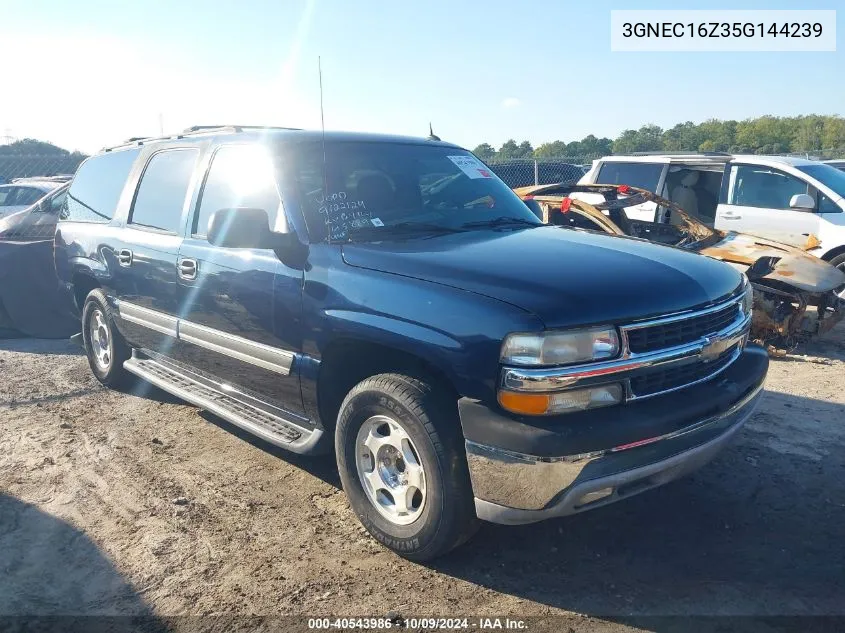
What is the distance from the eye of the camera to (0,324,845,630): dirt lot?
9.35ft

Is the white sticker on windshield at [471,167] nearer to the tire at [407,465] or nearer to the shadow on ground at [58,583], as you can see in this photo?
the tire at [407,465]

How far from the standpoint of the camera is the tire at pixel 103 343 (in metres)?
5.47

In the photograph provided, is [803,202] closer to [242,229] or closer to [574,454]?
[574,454]

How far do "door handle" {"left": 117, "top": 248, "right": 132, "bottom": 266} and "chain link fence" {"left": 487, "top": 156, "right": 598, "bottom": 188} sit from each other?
12087 millimetres

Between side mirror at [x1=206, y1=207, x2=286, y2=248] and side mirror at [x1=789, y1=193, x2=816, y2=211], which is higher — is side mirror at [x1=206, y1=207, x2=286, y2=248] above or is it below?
above

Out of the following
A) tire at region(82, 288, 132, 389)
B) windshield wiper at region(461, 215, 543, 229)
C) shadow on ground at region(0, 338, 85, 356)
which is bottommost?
shadow on ground at region(0, 338, 85, 356)

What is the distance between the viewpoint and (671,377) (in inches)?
114

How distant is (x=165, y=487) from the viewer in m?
3.95

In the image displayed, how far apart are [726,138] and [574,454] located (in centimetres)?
3780

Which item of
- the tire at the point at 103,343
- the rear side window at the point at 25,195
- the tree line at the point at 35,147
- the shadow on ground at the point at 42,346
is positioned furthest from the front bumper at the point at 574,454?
the tree line at the point at 35,147

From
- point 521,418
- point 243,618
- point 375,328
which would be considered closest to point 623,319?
point 521,418

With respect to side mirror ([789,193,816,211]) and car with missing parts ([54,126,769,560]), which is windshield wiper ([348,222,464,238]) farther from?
side mirror ([789,193,816,211])

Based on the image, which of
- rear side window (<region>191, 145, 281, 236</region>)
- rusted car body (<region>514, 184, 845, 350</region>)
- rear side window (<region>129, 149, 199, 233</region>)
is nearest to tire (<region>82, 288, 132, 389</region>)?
rear side window (<region>129, 149, 199, 233</region>)

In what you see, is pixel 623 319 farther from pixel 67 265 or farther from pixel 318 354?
pixel 67 265
